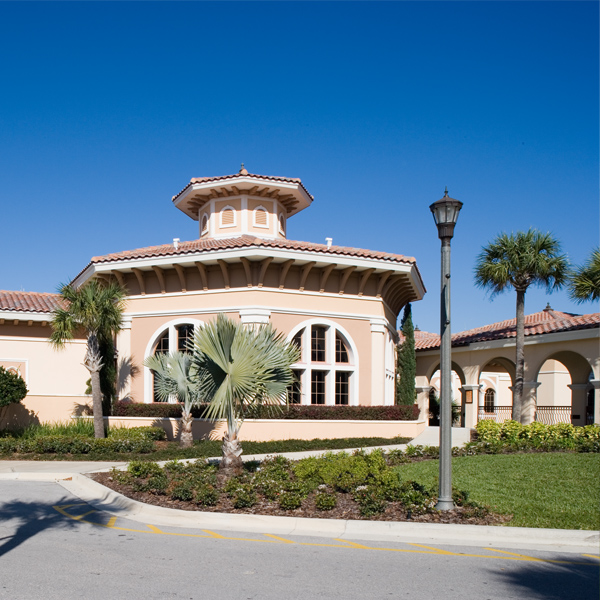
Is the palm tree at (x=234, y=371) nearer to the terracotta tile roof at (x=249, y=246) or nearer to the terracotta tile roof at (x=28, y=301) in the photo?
A: the terracotta tile roof at (x=249, y=246)

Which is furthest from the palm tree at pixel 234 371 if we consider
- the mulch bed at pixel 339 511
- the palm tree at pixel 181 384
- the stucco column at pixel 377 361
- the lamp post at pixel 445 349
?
the stucco column at pixel 377 361

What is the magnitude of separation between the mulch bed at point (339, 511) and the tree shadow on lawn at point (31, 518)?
1.11 meters

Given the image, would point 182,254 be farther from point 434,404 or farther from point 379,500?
point 434,404

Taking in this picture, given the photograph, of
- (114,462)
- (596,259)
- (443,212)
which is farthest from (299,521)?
(596,259)

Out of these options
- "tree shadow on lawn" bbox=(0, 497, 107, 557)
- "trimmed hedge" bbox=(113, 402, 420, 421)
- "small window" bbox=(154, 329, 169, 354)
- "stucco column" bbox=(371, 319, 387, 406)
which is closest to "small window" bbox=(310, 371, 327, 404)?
"trimmed hedge" bbox=(113, 402, 420, 421)

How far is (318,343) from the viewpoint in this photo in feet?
74.9

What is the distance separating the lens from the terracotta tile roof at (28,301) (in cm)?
2491

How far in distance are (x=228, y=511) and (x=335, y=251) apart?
12.8 metres

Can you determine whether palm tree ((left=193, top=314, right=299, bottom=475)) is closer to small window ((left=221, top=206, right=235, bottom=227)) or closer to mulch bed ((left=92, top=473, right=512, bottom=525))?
mulch bed ((left=92, top=473, right=512, bottom=525))

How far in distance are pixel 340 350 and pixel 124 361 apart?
766 cm

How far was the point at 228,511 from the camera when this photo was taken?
1046 cm

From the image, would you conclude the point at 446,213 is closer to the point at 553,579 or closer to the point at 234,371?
the point at 234,371

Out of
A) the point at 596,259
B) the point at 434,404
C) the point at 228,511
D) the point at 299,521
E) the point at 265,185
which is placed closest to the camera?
the point at 299,521

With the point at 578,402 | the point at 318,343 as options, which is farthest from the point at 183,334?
the point at 578,402
